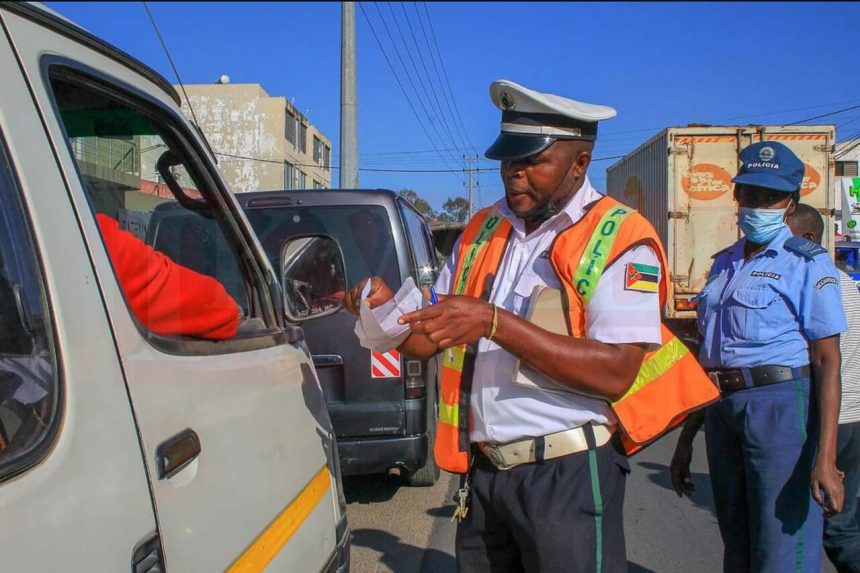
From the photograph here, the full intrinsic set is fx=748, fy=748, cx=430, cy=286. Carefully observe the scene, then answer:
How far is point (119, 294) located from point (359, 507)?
4004mm

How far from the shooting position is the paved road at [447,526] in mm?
4090

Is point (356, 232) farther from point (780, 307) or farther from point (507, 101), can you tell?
point (507, 101)

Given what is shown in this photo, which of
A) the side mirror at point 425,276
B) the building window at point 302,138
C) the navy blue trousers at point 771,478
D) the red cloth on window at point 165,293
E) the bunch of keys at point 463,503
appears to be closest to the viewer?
the red cloth on window at point 165,293

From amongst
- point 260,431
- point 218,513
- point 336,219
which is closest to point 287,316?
point 260,431

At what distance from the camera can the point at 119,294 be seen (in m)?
1.41

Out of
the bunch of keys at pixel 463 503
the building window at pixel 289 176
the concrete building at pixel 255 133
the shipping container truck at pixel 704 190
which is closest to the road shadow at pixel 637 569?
the bunch of keys at pixel 463 503

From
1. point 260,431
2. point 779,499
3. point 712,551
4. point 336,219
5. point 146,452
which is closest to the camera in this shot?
point 146,452

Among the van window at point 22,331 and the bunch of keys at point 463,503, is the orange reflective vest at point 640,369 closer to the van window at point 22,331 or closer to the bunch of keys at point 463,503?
the bunch of keys at point 463,503

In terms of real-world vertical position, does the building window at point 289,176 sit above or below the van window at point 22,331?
above

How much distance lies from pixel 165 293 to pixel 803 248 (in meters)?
2.24

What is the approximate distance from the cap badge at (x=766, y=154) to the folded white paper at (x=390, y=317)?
175 cm

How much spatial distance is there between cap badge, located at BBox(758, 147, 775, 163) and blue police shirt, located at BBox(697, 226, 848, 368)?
0.28 meters

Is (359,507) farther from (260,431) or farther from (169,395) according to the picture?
(169,395)

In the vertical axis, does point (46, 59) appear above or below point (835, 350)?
above
